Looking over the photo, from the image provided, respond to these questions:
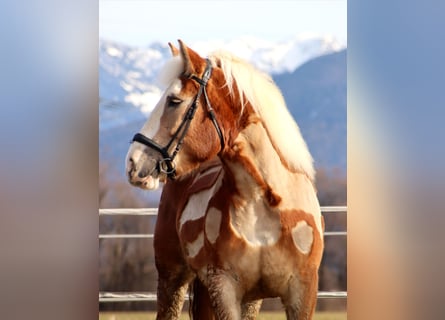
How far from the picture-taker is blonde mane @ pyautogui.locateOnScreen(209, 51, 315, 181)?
2600mm

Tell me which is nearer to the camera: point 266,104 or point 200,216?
point 266,104

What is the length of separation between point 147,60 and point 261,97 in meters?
0.93

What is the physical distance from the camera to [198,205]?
288cm

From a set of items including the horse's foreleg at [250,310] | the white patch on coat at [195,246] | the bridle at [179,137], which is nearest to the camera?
the bridle at [179,137]

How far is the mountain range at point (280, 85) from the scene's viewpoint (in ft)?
10.8

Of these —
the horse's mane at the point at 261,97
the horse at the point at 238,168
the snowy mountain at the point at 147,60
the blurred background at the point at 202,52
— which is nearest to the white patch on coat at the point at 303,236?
the horse at the point at 238,168

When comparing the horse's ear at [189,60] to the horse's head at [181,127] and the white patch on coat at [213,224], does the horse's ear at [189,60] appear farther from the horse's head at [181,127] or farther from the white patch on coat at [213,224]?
the white patch on coat at [213,224]

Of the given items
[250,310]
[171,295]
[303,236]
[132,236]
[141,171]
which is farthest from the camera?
[132,236]

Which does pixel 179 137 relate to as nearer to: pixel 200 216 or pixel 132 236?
pixel 200 216

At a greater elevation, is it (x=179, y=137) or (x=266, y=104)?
(x=266, y=104)

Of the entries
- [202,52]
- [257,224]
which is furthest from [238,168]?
[202,52]
